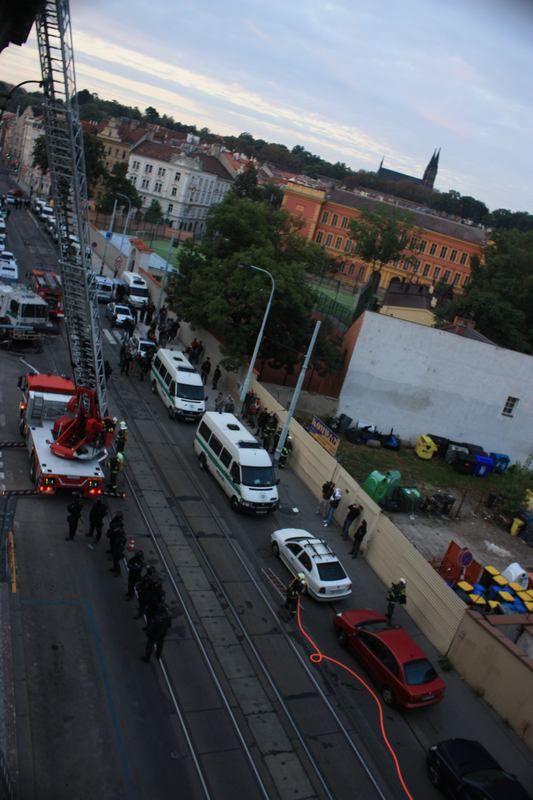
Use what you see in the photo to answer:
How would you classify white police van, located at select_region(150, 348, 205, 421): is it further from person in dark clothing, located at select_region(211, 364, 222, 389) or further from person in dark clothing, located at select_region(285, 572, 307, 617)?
person in dark clothing, located at select_region(285, 572, 307, 617)

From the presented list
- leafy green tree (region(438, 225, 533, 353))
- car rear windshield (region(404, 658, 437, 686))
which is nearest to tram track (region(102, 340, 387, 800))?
car rear windshield (region(404, 658, 437, 686))

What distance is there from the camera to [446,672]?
1659 centimetres

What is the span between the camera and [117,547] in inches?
628

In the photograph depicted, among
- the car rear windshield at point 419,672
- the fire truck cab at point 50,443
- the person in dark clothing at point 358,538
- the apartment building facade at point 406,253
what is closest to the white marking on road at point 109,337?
the fire truck cab at point 50,443

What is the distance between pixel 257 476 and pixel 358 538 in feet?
12.5

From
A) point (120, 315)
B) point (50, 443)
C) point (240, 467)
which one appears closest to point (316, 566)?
point (240, 467)

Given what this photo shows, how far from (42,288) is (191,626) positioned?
28.3 metres

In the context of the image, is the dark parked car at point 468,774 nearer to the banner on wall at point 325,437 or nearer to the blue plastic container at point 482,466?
the banner on wall at point 325,437

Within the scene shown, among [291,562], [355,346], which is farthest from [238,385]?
[291,562]

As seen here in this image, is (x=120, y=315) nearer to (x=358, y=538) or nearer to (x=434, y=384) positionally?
(x=434, y=384)

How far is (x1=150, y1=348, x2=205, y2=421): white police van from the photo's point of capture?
27641mm

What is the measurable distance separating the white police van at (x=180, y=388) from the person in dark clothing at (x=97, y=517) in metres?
10.5

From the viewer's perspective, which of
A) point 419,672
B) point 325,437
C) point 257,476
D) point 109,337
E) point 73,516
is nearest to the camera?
point 419,672

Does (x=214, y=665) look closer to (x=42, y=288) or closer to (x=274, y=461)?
(x=274, y=461)
